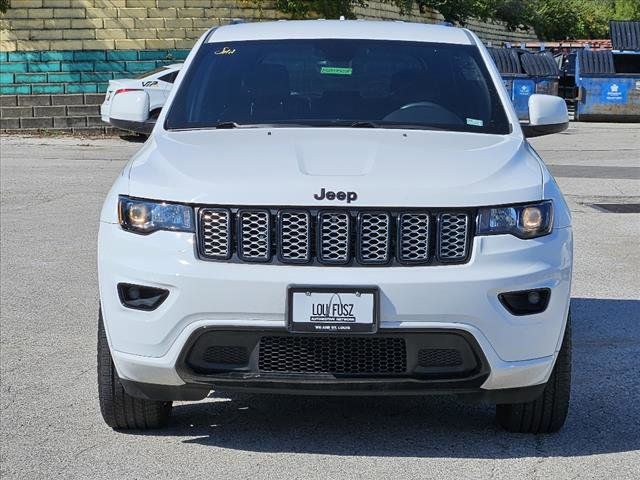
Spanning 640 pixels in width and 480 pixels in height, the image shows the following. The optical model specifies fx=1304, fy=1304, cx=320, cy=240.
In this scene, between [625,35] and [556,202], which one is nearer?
[556,202]

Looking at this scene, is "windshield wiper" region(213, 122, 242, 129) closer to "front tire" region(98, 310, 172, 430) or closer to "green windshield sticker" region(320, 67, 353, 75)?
"green windshield sticker" region(320, 67, 353, 75)

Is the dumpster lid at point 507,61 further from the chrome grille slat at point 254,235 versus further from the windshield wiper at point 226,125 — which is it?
the chrome grille slat at point 254,235

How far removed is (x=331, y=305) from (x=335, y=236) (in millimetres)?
262

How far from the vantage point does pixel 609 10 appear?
82062 mm

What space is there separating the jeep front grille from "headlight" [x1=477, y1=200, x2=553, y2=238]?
0.07m

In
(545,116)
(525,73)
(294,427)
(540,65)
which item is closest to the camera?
(294,427)

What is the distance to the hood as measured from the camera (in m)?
4.75

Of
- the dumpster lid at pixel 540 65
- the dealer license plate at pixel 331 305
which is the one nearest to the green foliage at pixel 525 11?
the dumpster lid at pixel 540 65

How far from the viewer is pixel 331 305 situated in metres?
4.64

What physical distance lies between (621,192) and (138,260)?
11.6 metres

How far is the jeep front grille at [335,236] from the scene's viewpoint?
4715mm

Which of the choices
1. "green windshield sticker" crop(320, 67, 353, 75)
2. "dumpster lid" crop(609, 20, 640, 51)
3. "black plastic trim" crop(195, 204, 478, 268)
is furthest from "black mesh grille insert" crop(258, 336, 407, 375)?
"dumpster lid" crop(609, 20, 640, 51)

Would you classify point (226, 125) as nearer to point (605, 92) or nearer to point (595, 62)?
point (605, 92)

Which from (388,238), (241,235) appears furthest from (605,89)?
(241,235)
